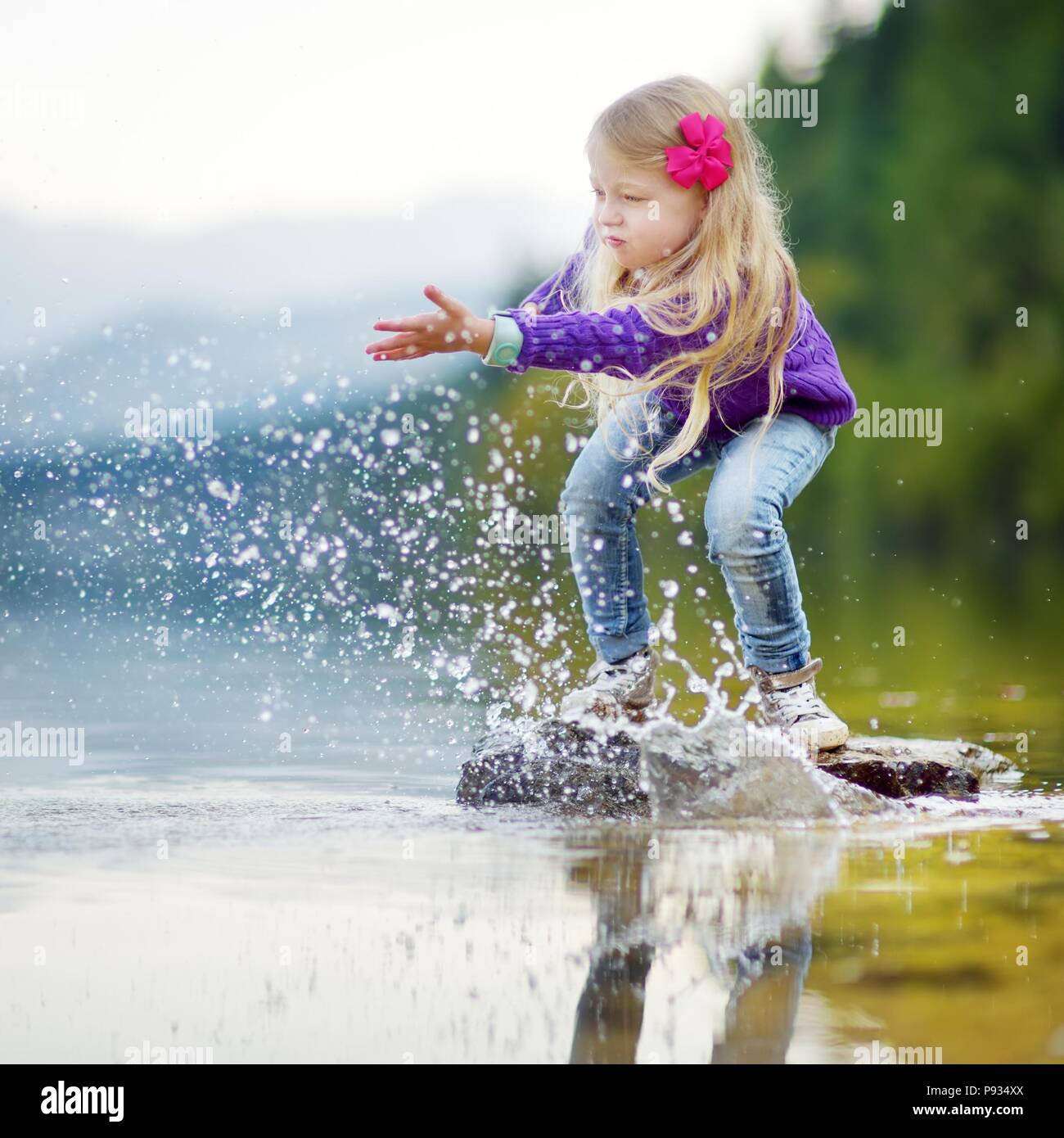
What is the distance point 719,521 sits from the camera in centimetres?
379

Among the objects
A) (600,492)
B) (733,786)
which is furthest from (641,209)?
(733,786)

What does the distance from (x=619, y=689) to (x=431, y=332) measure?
144 centimetres

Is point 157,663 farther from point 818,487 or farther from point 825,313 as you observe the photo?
point 825,313

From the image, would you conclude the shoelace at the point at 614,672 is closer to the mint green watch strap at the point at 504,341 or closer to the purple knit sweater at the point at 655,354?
the purple knit sweater at the point at 655,354

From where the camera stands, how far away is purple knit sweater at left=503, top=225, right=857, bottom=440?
3.31m

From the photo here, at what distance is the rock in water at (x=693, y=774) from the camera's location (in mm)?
3541

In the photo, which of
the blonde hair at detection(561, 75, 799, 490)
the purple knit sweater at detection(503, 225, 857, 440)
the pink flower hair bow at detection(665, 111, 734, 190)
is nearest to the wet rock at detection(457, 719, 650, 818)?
the blonde hair at detection(561, 75, 799, 490)

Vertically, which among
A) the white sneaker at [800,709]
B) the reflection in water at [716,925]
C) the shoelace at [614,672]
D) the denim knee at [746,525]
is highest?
the denim knee at [746,525]

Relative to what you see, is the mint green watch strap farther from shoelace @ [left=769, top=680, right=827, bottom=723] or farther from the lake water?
shoelace @ [left=769, top=680, right=827, bottom=723]

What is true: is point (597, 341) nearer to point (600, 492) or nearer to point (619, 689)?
point (600, 492)

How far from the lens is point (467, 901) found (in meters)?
2.63

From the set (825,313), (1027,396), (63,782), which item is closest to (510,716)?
(63,782)

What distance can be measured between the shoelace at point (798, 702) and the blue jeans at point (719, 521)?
6cm

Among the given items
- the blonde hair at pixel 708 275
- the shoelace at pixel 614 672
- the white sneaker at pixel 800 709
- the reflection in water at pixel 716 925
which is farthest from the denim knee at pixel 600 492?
the reflection in water at pixel 716 925
